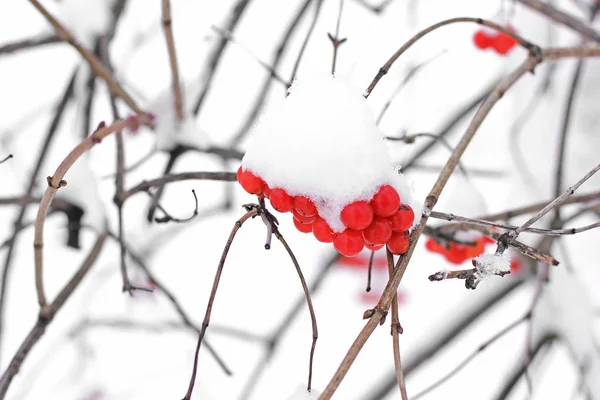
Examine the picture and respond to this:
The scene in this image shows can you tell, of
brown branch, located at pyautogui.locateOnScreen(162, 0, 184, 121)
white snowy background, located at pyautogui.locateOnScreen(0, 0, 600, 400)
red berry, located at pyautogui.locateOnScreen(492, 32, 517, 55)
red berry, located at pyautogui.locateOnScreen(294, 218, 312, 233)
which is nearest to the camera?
red berry, located at pyautogui.locateOnScreen(294, 218, 312, 233)

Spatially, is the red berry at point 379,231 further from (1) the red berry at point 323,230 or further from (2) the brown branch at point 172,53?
(2) the brown branch at point 172,53

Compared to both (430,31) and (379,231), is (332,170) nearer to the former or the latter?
(379,231)

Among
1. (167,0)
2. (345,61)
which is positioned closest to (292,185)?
(167,0)

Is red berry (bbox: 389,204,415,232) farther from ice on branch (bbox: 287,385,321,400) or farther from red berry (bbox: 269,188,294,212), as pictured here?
ice on branch (bbox: 287,385,321,400)

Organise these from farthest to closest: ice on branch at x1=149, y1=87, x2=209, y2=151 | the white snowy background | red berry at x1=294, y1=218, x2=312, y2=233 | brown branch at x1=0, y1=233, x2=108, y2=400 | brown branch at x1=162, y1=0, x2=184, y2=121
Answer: the white snowy background → ice on branch at x1=149, y1=87, x2=209, y2=151 → brown branch at x1=162, y1=0, x2=184, y2=121 → brown branch at x1=0, y1=233, x2=108, y2=400 → red berry at x1=294, y1=218, x2=312, y2=233

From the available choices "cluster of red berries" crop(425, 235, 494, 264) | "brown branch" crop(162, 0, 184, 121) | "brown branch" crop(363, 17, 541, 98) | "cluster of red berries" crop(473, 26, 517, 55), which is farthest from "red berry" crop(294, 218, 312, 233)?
"cluster of red berries" crop(473, 26, 517, 55)

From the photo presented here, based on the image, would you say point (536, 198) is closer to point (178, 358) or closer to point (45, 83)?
point (178, 358)
